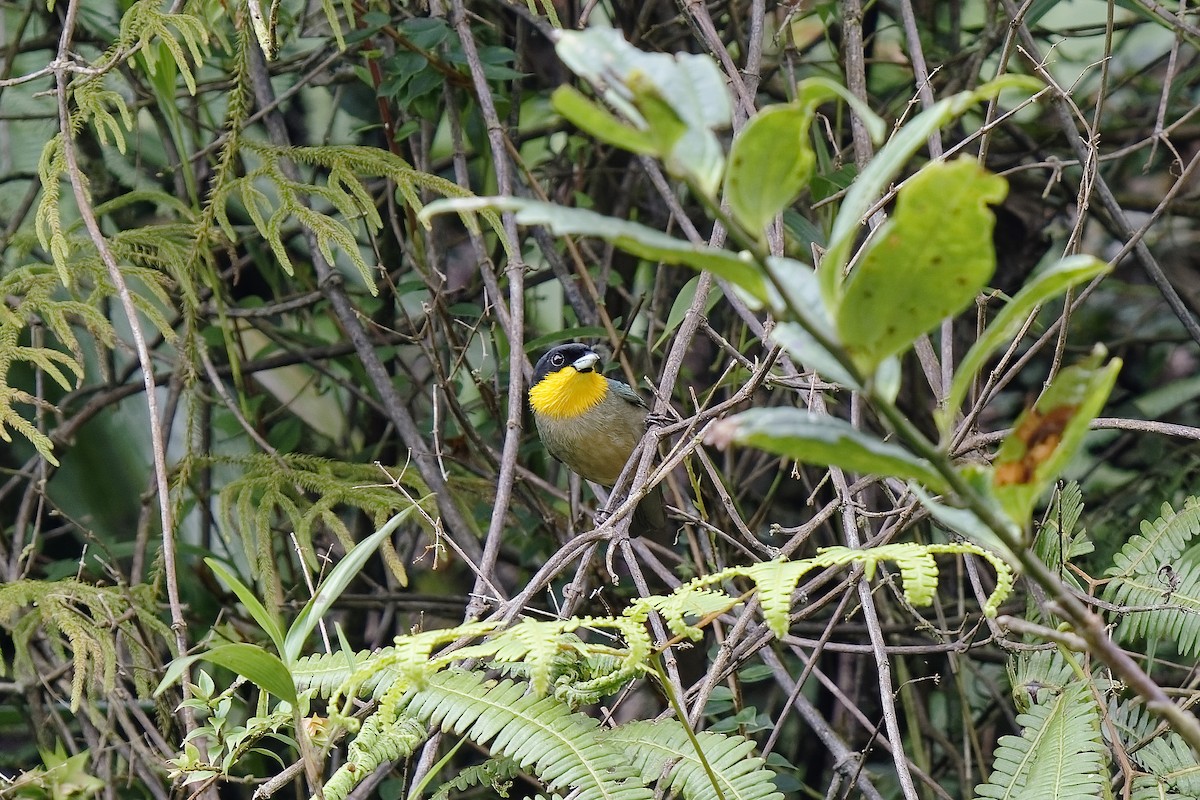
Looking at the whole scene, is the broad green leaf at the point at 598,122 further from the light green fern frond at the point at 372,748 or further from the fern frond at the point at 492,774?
the fern frond at the point at 492,774

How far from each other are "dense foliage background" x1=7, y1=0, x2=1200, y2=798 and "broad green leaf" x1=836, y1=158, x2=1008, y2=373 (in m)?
1.83

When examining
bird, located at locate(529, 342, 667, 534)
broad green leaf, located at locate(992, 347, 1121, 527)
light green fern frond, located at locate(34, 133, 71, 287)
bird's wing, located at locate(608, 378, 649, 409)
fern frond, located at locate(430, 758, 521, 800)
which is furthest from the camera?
bird's wing, located at locate(608, 378, 649, 409)

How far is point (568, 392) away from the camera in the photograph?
5.45m

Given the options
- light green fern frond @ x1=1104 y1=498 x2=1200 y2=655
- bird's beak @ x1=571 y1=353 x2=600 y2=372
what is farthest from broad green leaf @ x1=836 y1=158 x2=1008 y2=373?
bird's beak @ x1=571 y1=353 x2=600 y2=372

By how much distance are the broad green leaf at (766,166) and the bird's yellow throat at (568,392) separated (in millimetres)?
4328

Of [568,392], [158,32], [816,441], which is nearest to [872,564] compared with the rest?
[816,441]

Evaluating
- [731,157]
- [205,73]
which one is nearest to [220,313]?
[205,73]

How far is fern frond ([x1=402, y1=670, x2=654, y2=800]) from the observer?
1998 millimetres

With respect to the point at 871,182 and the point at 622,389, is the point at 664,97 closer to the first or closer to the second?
the point at 871,182

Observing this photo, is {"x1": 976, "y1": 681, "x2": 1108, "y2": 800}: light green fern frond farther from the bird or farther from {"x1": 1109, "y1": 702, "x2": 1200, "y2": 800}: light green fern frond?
the bird

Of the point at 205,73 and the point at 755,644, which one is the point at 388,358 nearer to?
the point at 205,73

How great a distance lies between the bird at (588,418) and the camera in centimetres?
498

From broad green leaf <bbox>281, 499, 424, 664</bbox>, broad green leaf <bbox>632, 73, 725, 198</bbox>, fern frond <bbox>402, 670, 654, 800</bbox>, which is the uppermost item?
broad green leaf <bbox>632, 73, 725, 198</bbox>

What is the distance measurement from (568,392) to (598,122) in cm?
454
